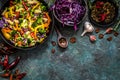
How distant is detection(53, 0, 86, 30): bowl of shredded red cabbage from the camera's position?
471 centimetres

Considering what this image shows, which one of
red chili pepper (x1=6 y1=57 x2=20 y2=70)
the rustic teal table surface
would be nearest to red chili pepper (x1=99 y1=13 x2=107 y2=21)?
the rustic teal table surface

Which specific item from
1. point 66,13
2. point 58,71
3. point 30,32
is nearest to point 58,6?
point 66,13

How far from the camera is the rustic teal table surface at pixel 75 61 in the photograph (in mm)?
4832

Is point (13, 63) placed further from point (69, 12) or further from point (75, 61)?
point (69, 12)

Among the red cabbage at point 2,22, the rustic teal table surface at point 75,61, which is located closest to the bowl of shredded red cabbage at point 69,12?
the rustic teal table surface at point 75,61

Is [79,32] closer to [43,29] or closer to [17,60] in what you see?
[43,29]

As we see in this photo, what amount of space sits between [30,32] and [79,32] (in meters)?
0.54

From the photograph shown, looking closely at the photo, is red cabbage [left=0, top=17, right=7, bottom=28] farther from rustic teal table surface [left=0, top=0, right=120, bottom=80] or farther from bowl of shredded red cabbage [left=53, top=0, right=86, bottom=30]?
bowl of shredded red cabbage [left=53, top=0, right=86, bottom=30]

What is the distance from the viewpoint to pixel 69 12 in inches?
186

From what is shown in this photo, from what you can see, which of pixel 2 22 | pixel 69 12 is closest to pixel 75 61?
pixel 69 12

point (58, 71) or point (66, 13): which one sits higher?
point (66, 13)

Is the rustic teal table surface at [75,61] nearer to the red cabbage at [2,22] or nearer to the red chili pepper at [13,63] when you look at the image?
the red chili pepper at [13,63]

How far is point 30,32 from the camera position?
4.68 m

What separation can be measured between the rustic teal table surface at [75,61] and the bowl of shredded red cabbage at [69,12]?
14 cm
